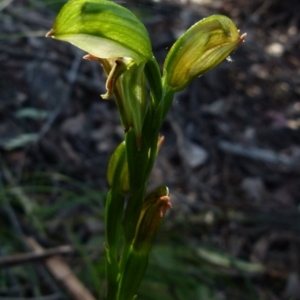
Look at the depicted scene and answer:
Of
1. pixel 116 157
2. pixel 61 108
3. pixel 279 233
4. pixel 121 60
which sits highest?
pixel 121 60

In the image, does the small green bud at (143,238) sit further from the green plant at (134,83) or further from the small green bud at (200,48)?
the small green bud at (200,48)

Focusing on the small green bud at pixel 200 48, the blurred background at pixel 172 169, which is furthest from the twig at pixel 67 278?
the small green bud at pixel 200 48

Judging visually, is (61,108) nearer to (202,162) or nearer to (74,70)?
(74,70)

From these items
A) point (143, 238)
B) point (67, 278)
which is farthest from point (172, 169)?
point (143, 238)

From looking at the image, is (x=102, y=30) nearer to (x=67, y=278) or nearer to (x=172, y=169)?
(x=67, y=278)

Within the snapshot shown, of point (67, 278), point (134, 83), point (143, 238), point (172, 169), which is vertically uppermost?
point (134, 83)

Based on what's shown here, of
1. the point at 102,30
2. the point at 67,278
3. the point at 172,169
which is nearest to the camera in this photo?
the point at 102,30

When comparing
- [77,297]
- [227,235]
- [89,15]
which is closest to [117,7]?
[89,15]
